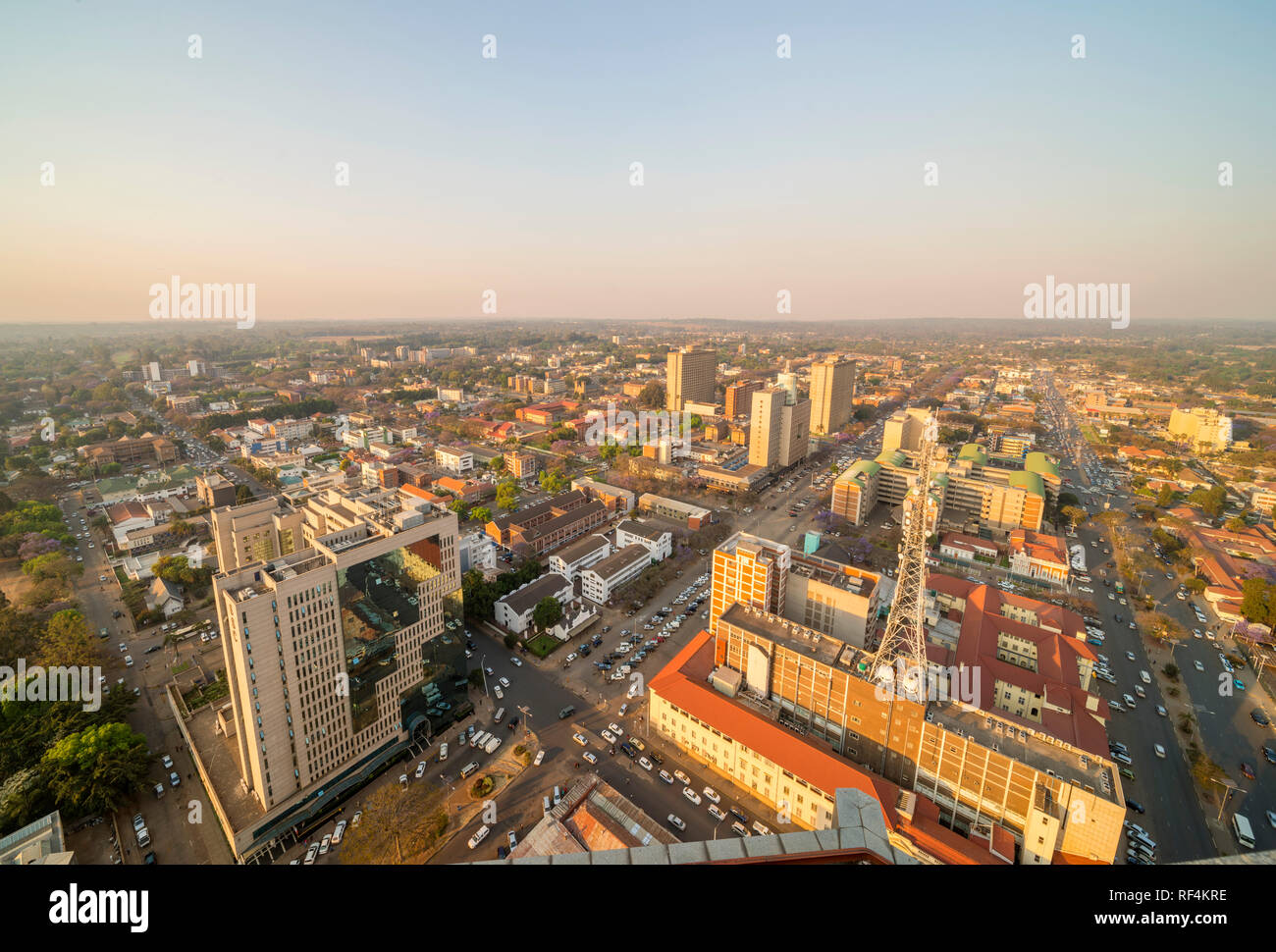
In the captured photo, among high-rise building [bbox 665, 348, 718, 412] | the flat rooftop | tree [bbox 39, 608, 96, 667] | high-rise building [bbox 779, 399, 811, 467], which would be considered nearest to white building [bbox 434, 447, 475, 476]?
tree [bbox 39, 608, 96, 667]

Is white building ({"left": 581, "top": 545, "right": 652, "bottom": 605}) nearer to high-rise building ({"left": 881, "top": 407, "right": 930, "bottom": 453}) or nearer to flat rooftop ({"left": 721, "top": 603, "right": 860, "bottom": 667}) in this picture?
flat rooftop ({"left": 721, "top": 603, "right": 860, "bottom": 667})

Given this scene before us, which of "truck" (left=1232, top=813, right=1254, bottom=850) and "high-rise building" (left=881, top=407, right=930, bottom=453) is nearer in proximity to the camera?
"truck" (left=1232, top=813, right=1254, bottom=850)

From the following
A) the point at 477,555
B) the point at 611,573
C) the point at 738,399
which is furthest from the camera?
the point at 738,399

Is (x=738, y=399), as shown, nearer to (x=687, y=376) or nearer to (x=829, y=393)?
(x=687, y=376)

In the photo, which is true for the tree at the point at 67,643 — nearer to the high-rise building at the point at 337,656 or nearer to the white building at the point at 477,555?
the high-rise building at the point at 337,656

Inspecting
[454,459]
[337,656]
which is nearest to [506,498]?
[454,459]

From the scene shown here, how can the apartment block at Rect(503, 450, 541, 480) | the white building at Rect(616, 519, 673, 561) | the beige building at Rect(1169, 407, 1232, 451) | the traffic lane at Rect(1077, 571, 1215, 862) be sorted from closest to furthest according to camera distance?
the traffic lane at Rect(1077, 571, 1215, 862)
the white building at Rect(616, 519, 673, 561)
the apartment block at Rect(503, 450, 541, 480)
the beige building at Rect(1169, 407, 1232, 451)

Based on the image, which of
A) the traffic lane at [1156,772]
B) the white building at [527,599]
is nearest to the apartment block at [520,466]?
the white building at [527,599]
